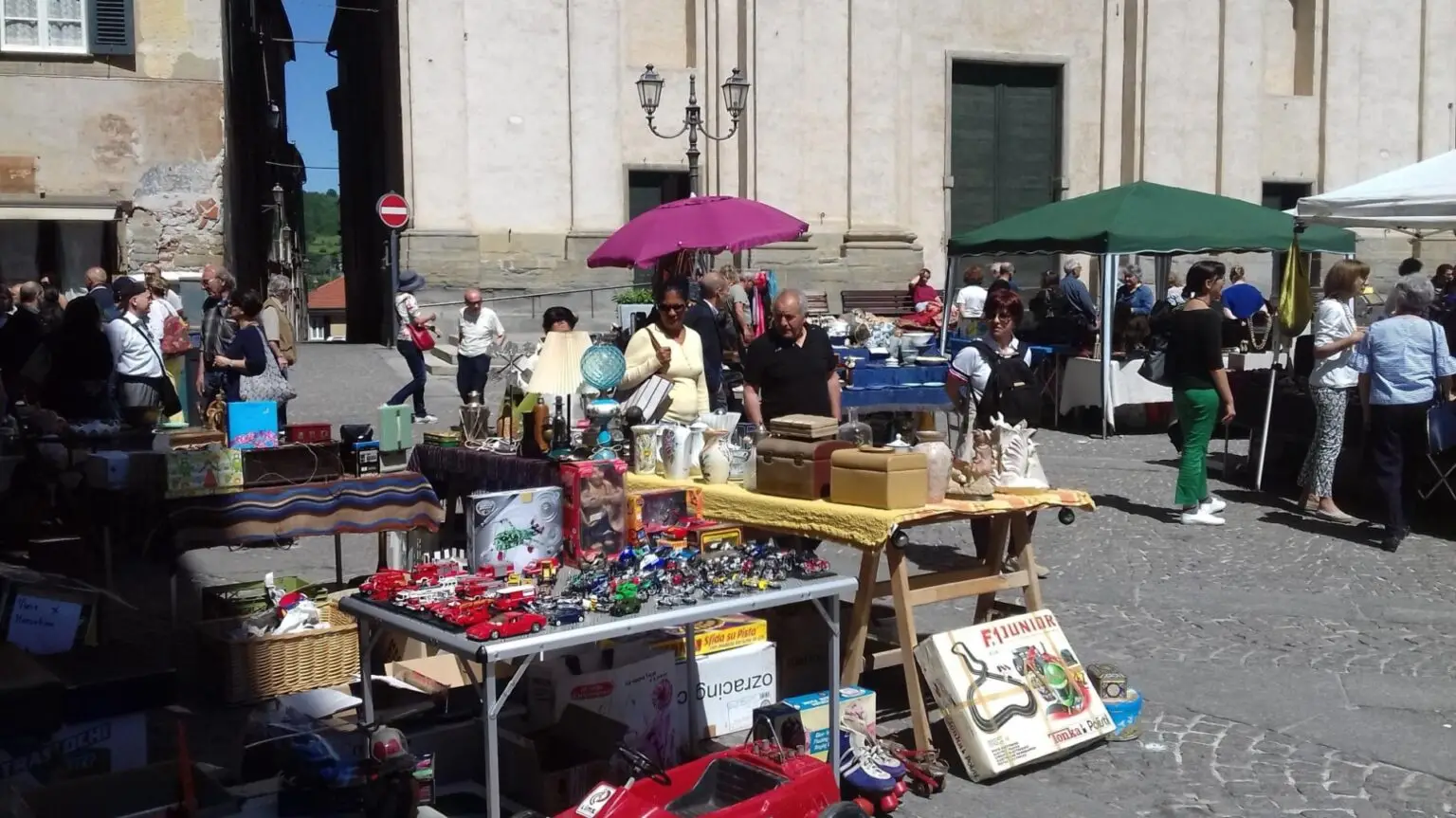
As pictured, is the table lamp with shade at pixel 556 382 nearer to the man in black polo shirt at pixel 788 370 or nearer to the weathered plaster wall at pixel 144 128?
the man in black polo shirt at pixel 788 370

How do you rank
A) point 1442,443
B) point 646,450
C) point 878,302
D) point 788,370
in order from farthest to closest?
point 878,302 → point 1442,443 → point 788,370 → point 646,450

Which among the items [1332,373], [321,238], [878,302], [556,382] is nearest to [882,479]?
[556,382]

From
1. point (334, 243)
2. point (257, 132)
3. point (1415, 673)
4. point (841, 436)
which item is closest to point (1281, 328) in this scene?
point (1415, 673)

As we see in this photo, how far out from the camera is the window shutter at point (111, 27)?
15.9 meters

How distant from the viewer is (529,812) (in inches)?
162

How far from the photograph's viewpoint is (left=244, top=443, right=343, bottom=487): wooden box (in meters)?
5.99

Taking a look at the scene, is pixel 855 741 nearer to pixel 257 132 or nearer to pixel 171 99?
pixel 171 99

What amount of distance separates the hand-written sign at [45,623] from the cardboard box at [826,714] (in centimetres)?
313

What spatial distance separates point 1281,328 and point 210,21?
12721 millimetres

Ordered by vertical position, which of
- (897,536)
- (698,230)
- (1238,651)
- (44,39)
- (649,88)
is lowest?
(1238,651)

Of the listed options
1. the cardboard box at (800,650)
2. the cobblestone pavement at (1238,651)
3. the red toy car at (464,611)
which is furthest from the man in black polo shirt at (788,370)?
the red toy car at (464,611)

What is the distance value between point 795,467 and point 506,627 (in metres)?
1.66

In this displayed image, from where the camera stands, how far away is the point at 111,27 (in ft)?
52.6

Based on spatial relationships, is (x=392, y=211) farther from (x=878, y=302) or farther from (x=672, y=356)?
(x=672, y=356)
